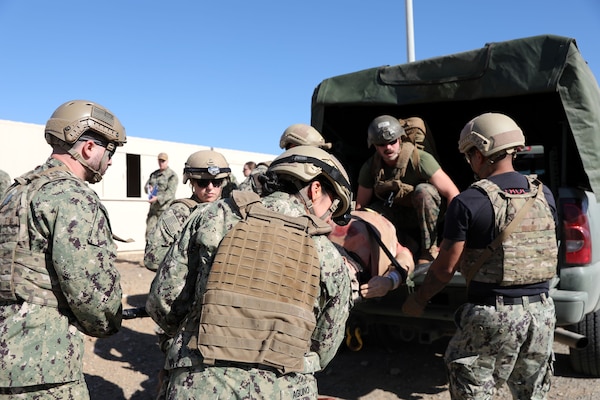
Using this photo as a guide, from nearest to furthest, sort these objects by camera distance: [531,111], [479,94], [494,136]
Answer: [494,136] → [479,94] → [531,111]

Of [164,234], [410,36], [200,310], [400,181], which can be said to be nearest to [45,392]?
[200,310]

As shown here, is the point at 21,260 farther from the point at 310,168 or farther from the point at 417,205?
the point at 417,205

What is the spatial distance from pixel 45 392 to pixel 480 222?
2133 mm

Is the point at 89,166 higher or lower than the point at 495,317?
higher

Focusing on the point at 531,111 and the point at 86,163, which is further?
the point at 531,111

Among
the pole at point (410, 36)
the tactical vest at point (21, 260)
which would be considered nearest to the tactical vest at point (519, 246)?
the tactical vest at point (21, 260)

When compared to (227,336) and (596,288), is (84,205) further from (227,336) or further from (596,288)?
(596,288)

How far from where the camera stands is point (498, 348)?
2.82 metres

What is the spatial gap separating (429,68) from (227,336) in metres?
3.19

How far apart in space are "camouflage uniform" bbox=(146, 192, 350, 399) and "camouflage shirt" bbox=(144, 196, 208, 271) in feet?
5.20

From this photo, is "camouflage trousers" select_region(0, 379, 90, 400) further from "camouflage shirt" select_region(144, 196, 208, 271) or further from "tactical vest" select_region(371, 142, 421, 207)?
"tactical vest" select_region(371, 142, 421, 207)

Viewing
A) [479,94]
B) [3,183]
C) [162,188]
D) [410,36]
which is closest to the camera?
[479,94]

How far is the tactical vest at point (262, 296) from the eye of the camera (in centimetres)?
188

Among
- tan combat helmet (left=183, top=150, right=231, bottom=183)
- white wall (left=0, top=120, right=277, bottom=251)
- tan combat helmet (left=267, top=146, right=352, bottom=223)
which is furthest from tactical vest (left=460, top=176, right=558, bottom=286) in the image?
white wall (left=0, top=120, right=277, bottom=251)
